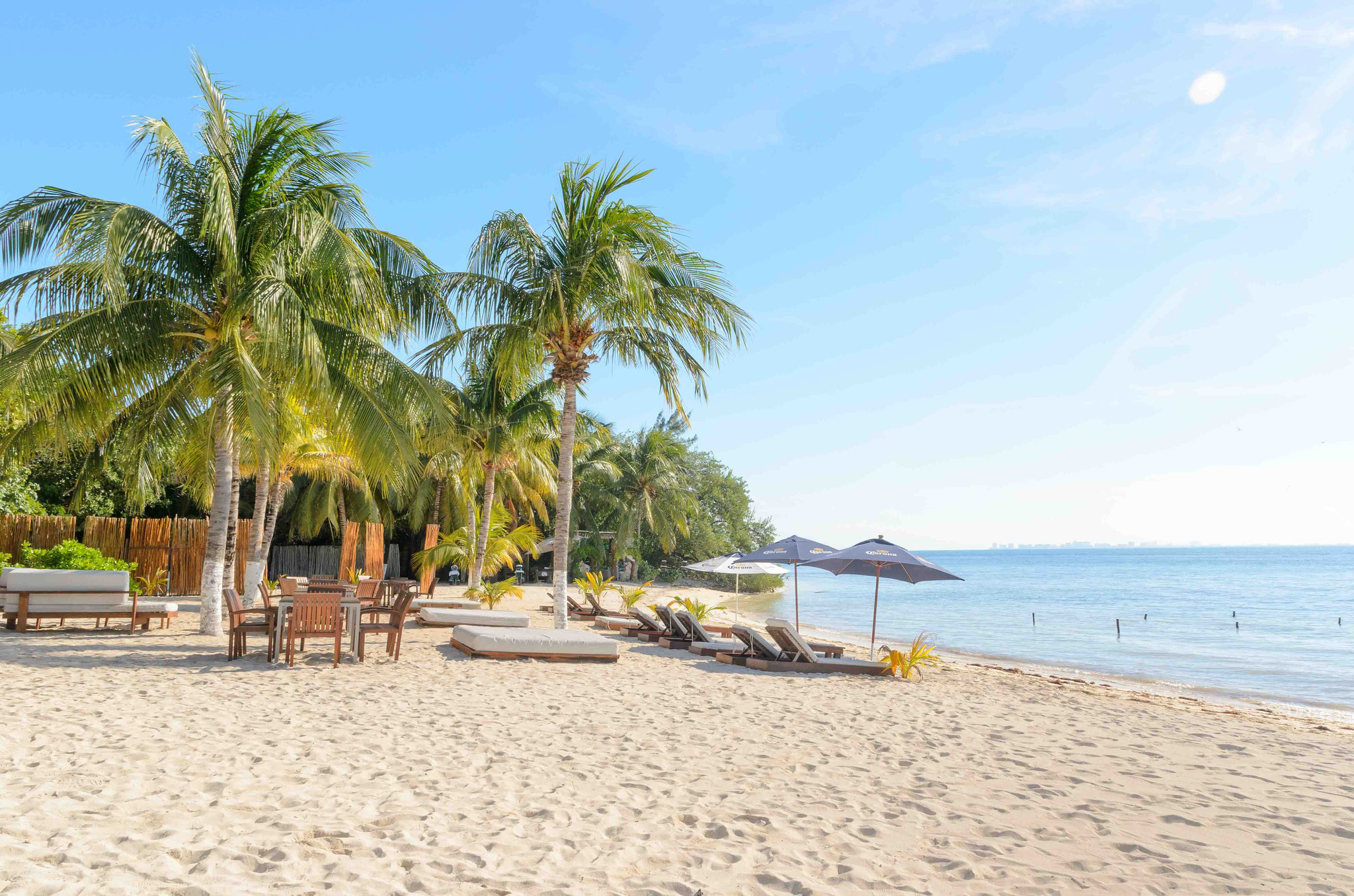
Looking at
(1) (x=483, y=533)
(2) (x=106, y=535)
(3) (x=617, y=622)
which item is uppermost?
(1) (x=483, y=533)

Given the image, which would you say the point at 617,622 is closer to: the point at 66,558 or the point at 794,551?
the point at 794,551

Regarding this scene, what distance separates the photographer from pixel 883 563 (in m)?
11.8

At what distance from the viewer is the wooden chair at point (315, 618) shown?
27.9 feet

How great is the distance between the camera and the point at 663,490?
33.6 metres

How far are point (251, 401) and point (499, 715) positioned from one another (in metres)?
5.03

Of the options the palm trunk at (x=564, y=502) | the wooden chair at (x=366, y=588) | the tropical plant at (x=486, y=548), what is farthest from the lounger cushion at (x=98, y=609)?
the tropical plant at (x=486, y=548)

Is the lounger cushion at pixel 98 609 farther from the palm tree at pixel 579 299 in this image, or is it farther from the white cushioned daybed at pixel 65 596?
the palm tree at pixel 579 299

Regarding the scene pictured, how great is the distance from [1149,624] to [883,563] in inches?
910

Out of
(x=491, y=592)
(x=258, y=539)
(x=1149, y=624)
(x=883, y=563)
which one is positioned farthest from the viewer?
(x=1149, y=624)

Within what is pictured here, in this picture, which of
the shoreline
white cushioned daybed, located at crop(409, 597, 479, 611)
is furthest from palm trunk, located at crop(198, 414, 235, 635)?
the shoreline

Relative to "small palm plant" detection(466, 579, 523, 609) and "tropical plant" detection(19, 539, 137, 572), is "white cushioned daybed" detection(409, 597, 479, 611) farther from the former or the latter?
"tropical plant" detection(19, 539, 137, 572)

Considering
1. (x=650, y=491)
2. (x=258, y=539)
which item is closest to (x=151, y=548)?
(x=258, y=539)

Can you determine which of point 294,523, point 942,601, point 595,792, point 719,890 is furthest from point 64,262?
point 942,601

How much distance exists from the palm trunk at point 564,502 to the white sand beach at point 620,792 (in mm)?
4124
